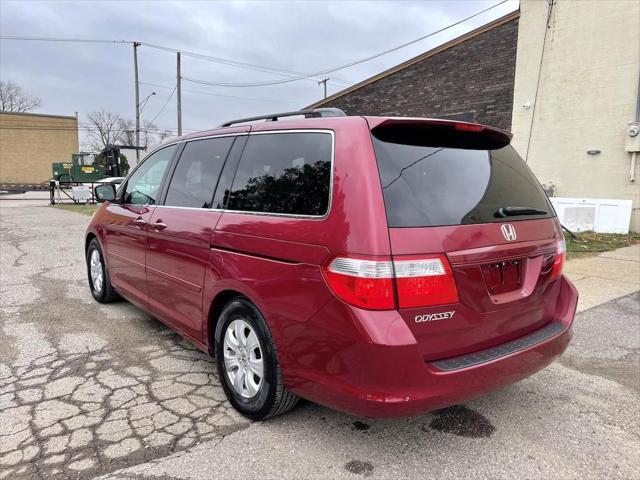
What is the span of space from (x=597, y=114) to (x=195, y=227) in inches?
490

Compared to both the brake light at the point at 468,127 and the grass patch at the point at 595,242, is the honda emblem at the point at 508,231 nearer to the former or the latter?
the brake light at the point at 468,127

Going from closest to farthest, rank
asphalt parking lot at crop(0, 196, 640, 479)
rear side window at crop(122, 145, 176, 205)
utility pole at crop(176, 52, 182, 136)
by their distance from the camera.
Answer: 1. asphalt parking lot at crop(0, 196, 640, 479)
2. rear side window at crop(122, 145, 176, 205)
3. utility pole at crop(176, 52, 182, 136)

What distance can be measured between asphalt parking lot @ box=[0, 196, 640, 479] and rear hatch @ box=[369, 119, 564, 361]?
2.16 feet

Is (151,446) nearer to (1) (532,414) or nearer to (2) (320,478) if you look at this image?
(2) (320,478)

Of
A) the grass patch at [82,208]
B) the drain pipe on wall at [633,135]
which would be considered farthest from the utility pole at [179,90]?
the drain pipe on wall at [633,135]

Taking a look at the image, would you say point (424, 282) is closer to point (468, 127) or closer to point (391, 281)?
point (391, 281)

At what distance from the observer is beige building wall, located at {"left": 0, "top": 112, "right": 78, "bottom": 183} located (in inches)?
2045

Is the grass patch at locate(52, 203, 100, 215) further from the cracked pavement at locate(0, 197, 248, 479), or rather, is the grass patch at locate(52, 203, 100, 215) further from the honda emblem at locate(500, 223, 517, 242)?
the honda emblem at locate(500, 223, 517, 242)

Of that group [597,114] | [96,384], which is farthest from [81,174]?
[96,384]

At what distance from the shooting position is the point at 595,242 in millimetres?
10547

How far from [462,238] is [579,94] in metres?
12.6

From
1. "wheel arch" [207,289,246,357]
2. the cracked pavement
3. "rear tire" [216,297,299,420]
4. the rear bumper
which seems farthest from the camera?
"wheel arch" [207,289,246,357]

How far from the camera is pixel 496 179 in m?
2.85

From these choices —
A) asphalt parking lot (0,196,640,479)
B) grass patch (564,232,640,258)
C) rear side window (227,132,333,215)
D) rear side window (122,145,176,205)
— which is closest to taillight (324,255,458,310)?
rear side window (227,132,333,215)
